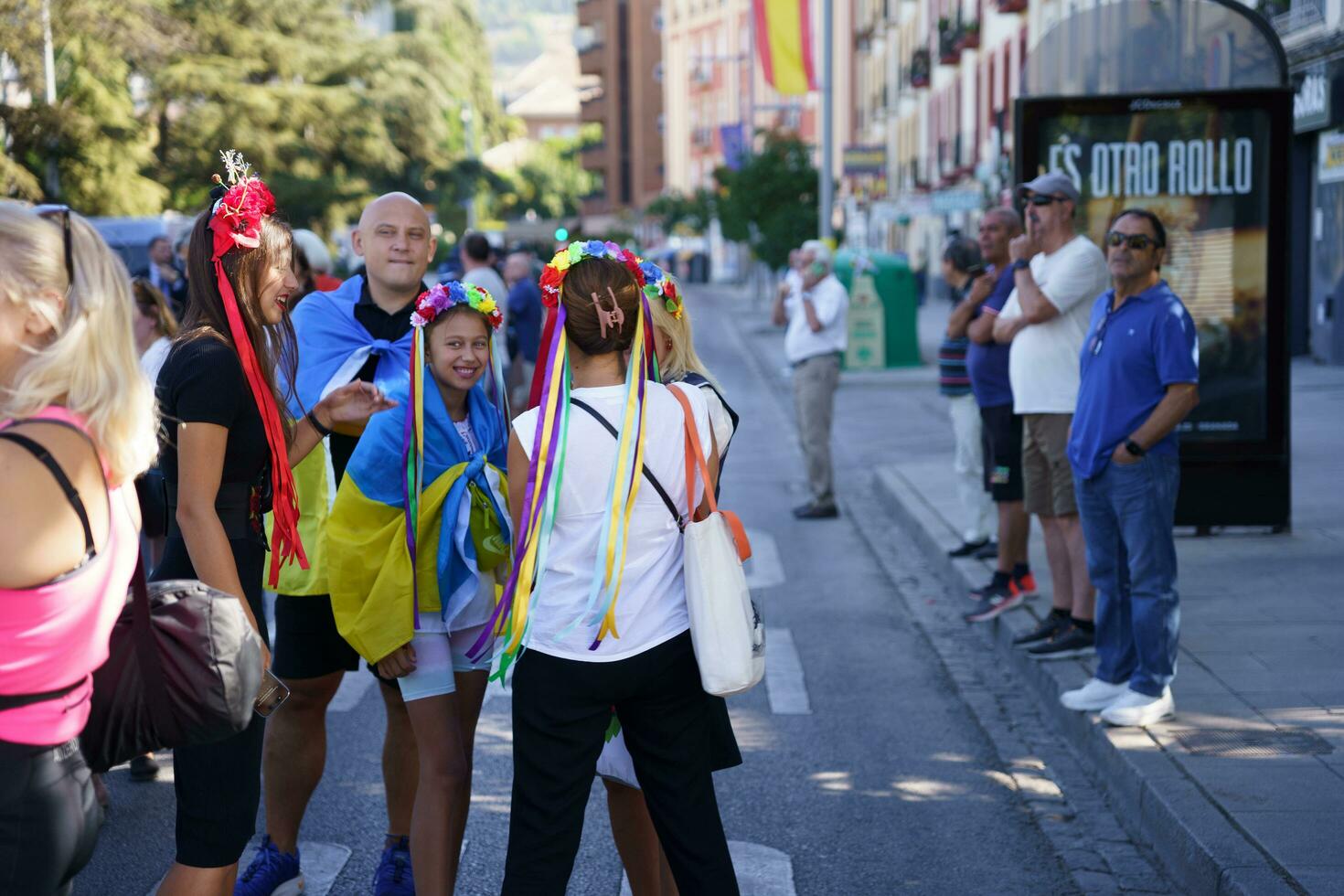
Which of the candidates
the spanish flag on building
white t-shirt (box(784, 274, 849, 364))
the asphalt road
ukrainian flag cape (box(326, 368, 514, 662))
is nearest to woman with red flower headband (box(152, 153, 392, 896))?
ukrainian flag cape (box(326, 368, 514, 662))

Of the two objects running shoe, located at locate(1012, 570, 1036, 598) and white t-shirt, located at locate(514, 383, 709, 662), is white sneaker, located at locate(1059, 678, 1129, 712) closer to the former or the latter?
running shoe, located at locate(1012, 570, 1036, 598)

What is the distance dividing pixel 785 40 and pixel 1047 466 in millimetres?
21128

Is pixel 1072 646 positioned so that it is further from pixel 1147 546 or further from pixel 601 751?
pixel 601 751

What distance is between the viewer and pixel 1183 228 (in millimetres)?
9148

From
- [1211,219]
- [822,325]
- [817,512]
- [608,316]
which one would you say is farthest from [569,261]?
[817,512]

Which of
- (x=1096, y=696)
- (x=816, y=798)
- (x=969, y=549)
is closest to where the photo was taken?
(x=816, y=798)

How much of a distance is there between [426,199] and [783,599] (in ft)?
134

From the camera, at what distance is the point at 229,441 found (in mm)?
3514

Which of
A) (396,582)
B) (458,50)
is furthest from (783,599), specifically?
(458,50)

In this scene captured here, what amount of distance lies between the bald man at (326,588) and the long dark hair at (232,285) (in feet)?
2.61

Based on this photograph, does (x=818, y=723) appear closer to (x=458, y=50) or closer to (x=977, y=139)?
(x=977, y=139)

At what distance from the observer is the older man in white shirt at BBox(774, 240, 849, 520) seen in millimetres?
11258

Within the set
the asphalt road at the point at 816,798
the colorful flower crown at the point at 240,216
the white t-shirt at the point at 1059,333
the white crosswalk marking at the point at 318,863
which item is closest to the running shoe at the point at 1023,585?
the asphalt road at the point at 816,798

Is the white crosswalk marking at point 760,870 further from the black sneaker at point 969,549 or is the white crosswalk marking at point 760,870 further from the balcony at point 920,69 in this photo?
the balcony at point 920,69
